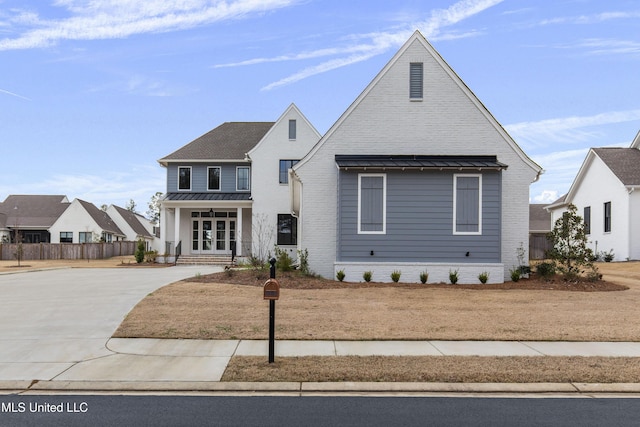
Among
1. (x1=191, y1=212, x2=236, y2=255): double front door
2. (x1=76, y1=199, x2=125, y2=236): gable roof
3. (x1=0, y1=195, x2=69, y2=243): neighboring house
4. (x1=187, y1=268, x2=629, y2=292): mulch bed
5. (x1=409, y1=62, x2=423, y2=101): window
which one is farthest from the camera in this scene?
(x1=0, y1=195, x2=69, y2=243): neighboring house

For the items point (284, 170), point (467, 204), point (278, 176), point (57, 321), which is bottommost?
point (57, 321)

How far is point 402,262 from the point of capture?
60.6ft

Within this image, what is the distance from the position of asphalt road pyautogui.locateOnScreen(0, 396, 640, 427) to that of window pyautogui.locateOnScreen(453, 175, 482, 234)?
39.9 ft

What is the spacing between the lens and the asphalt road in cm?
570

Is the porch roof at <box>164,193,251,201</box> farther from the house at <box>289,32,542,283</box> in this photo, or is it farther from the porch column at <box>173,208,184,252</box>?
the house at <box>289,32,542,283</box>

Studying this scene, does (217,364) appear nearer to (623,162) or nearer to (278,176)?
(278,176)

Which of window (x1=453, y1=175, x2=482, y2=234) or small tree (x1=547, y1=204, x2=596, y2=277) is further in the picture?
window (x1=453, y1=175, x2=482, y2=234)

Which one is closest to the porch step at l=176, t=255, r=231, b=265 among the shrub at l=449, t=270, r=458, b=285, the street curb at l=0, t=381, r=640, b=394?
the shrub at l=449, t=270, r=458, b=285

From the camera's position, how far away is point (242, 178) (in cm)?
3275

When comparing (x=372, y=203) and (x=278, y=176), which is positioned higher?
(x=278, y=176)

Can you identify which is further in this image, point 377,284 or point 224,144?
point 224,144

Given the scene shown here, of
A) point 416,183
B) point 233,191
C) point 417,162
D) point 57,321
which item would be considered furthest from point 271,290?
point 233,191

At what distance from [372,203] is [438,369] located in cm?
1154

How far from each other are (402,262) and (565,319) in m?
7.35
